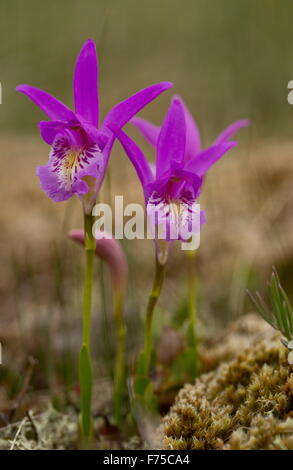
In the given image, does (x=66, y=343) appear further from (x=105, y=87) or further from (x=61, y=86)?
(x=105, y=87)

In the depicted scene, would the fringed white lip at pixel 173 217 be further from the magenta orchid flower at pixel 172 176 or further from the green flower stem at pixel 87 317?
the green flower stem at pixel 87 317

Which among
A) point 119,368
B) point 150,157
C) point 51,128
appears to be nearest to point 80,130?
point 51,128

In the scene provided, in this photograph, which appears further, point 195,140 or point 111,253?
point 195,140

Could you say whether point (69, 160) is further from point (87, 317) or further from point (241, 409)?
point (241, 409)

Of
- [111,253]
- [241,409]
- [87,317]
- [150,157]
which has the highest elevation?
[150,157]

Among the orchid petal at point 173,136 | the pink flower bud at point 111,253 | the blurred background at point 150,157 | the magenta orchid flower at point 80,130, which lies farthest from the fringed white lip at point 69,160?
the blurred background at point 150,157
